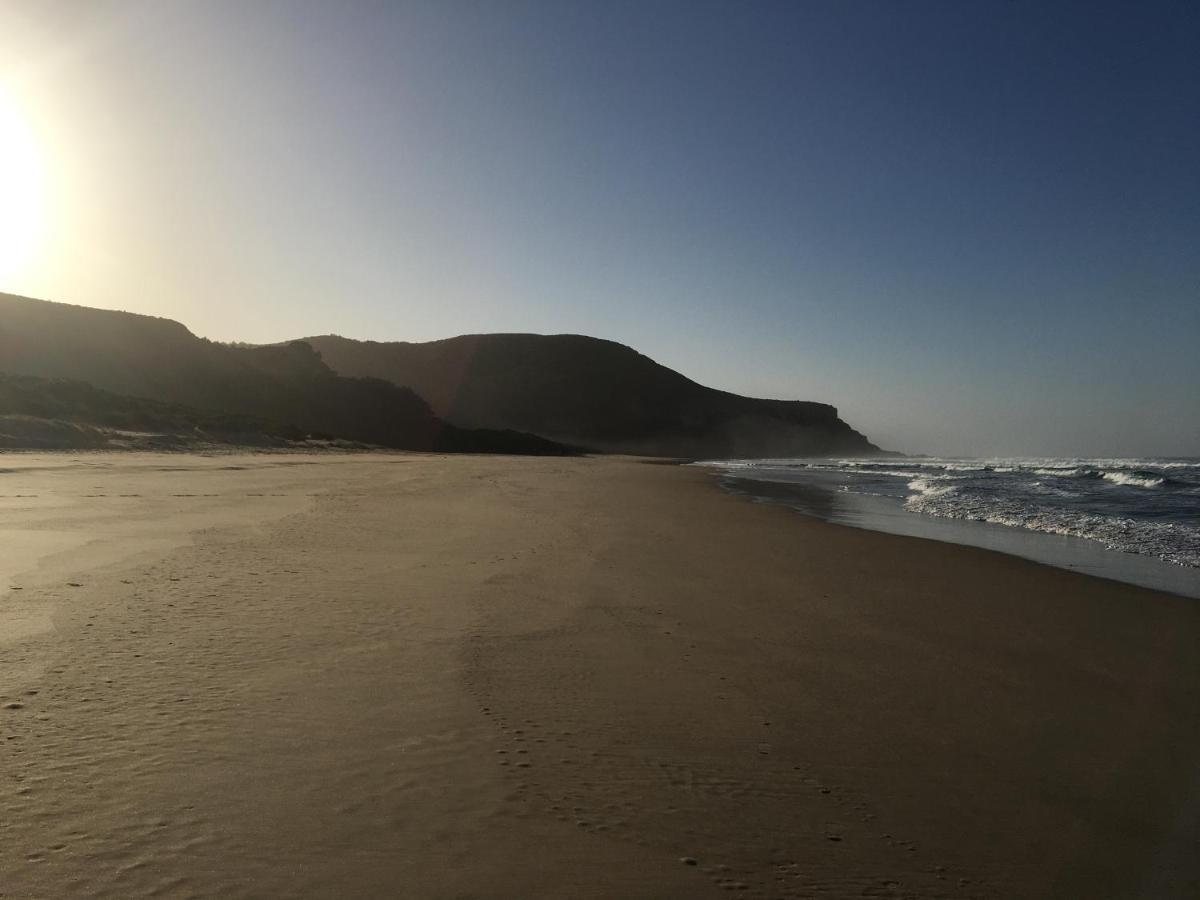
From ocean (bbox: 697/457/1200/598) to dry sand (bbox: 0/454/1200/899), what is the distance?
11.3ft

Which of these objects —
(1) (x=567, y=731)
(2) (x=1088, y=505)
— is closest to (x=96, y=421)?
(1) (x=567, y=731)

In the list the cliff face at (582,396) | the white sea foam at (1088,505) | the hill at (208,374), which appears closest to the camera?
the white sea foam at (1088,505)

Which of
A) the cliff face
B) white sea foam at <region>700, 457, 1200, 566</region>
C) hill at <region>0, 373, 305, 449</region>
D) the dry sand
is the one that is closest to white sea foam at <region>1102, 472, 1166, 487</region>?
white sea foam at <region>700, 457, 1200, 566</region>

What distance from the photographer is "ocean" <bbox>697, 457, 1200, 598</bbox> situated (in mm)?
11438

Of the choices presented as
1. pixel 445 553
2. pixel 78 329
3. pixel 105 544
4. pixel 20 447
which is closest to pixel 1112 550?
pixel 445 553

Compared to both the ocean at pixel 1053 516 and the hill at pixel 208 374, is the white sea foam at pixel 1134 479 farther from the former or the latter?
the hill at pixel 208 374

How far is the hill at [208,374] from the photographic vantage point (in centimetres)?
4431

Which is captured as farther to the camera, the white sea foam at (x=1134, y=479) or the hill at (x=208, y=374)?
the hill at (x=208, y=374)

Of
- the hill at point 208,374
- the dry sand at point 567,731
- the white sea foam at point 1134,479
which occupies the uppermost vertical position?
the hill at point 208,374

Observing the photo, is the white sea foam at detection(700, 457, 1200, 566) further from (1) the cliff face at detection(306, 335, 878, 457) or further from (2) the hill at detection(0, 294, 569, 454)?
(1) the cliff face at detection(306, 335, 878, 457)

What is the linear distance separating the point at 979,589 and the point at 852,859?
6716 mm

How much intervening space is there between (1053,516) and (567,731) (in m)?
16.4

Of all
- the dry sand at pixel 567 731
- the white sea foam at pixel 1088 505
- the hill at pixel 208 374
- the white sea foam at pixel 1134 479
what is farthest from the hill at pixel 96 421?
the white sea foam at pixel 1134 479

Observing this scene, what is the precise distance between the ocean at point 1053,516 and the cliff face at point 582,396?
8675 centimetres
